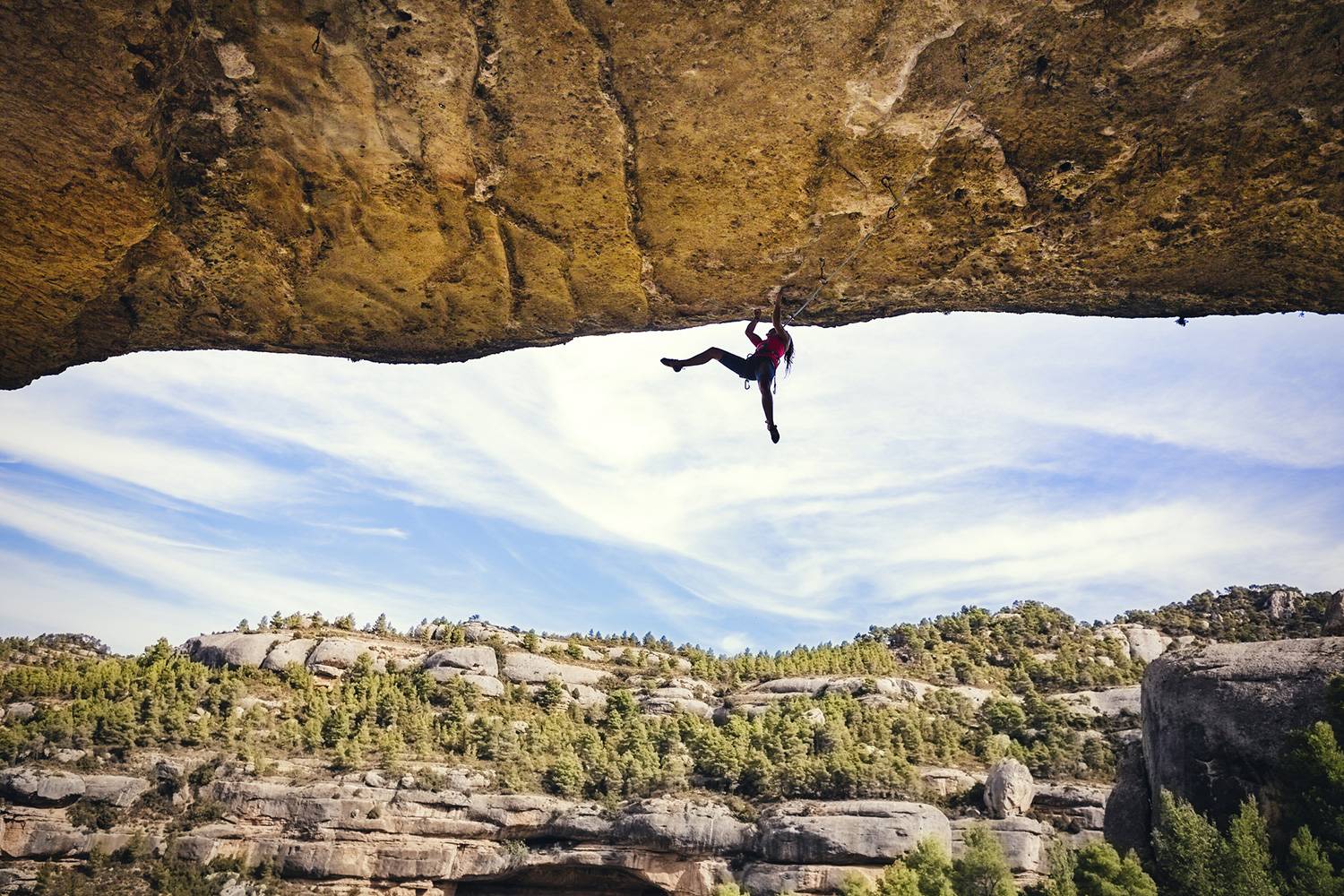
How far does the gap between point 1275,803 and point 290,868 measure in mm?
33535

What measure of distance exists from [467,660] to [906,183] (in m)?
47.2

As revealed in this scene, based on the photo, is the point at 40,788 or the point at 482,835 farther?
the point at 482,835

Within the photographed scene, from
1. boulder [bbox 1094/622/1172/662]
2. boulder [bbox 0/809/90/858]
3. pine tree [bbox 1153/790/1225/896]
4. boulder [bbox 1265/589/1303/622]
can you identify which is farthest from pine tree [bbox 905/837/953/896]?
boulder [bbox 1265/589/1303/622]

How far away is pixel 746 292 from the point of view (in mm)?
6836

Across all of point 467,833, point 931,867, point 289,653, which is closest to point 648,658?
point 467,833

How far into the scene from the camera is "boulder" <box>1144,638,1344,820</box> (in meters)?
20.7

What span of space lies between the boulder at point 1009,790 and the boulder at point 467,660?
91.3 ft

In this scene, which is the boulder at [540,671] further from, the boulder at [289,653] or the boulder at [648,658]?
the boulder at [289,653]

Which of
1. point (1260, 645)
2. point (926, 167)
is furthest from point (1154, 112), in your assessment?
point (1260, 645)

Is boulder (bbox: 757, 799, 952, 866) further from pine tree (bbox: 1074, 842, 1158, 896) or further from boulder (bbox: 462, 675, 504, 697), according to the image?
boulder (bbox: 462, 675, 504, 697)

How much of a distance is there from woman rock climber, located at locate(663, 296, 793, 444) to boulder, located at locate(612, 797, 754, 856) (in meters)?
30.7

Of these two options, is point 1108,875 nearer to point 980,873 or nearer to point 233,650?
point 980,873

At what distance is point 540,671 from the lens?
49.9 metres

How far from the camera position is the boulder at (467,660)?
4791 cm
